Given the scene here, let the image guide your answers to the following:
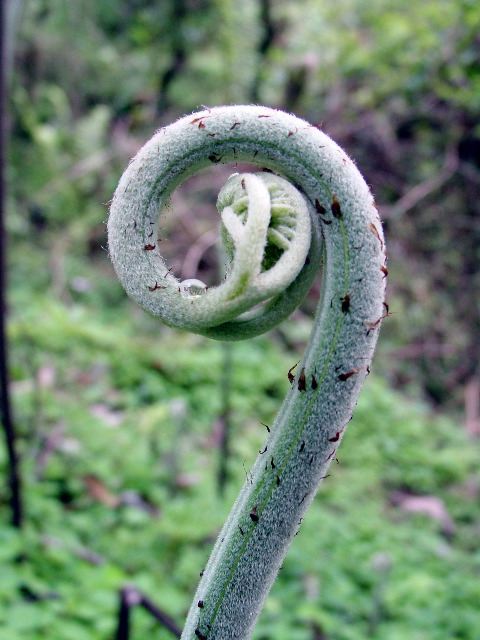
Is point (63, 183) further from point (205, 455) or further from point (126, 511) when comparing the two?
point (126, 511)

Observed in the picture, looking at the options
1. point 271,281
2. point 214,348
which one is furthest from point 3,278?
point 214,348

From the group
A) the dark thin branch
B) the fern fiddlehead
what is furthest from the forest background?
the fern fiddlehead

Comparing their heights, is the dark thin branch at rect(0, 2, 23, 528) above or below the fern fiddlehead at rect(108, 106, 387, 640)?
above

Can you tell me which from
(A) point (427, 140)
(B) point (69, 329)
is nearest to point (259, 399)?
(B) point (69, 329)

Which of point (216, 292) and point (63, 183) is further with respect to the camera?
point (63, 183)

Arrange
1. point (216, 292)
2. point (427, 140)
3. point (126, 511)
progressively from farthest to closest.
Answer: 1. point (427, 140)
2. point (126, 511)
3. point (216, 292)

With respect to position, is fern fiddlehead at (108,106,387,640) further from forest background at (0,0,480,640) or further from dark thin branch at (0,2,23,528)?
dark thin branch at (0,2,23,528)

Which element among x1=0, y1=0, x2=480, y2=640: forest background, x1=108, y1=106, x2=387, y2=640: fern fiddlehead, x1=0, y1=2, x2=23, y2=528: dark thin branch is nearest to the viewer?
x1=108, y1=106, x2=387, y2=640: fern fiddlehead
